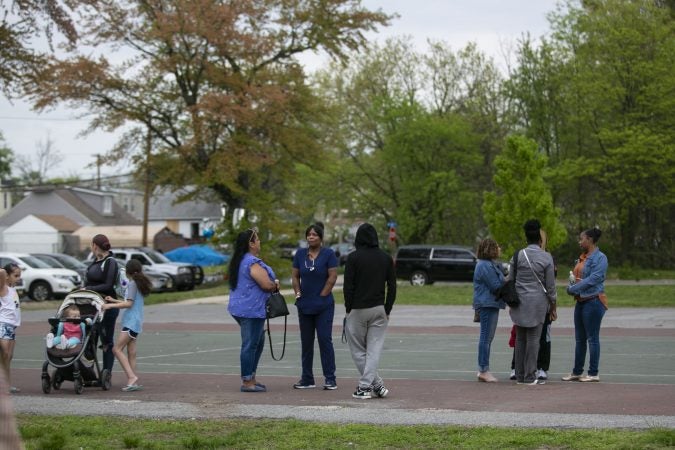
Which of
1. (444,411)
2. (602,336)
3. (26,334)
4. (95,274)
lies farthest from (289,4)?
(444,411)

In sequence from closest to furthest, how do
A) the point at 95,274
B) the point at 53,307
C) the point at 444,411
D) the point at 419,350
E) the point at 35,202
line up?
1. the point at 444,411
2. the point at 95,274
3. the point at 419,350
4. the point at 53,307
5. the point at 35,202

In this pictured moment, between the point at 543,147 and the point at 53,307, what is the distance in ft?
104

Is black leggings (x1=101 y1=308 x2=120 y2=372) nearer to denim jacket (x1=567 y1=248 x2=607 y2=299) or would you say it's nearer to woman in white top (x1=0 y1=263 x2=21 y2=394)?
woman in white top (x1=0 y1=263 x2=21 y2=394)

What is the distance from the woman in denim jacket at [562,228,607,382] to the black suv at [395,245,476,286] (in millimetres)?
29528

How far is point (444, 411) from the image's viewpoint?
1020 cm

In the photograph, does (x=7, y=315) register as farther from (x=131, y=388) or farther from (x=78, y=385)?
(x=131, y=388)

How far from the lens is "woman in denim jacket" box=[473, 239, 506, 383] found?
1303 cm

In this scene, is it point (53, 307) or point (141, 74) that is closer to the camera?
point (53, 307)

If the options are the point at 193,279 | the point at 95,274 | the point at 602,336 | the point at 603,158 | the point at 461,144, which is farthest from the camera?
the point at 461,144

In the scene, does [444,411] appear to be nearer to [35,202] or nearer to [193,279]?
[193,279]

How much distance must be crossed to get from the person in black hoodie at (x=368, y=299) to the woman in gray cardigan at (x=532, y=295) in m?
1.94

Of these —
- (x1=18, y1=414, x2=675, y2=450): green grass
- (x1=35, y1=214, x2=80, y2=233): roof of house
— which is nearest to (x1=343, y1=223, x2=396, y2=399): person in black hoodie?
(x1=18, y1=414, x2=675, y2=450): green grass

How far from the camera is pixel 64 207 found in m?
88.0

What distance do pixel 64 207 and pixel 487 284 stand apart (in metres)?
79.1
